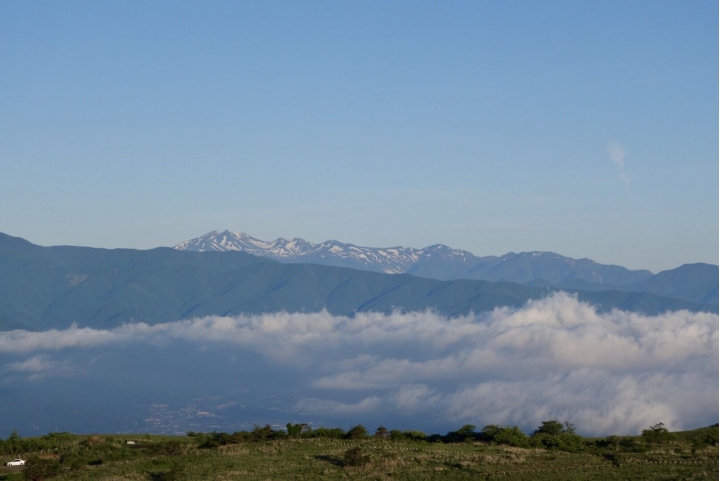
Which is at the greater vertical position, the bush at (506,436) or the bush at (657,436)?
the bush at (657,436)

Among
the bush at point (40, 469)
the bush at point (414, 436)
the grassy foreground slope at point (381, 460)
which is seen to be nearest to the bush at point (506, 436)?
the grassy foreground slope at point (381, 460)

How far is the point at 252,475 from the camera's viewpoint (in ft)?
187

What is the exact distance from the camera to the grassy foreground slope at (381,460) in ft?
178

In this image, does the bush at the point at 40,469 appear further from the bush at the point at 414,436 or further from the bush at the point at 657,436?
the bush at the point at 657,436

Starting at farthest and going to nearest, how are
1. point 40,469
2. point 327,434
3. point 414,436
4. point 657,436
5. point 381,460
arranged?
point 414,436
point 327,434
point 657,436
point 40,469
point 381,460

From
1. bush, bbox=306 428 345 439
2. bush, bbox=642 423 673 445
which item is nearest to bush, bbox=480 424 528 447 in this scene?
bush, bbox=642 423 673 445

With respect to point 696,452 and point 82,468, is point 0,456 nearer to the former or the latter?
point 82,468

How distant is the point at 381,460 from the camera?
195 ft

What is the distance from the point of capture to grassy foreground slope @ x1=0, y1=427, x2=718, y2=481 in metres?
54.4

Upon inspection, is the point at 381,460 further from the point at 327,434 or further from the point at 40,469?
the point at 40,469

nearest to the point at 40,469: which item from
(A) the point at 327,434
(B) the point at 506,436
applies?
(A) the point at 327,434

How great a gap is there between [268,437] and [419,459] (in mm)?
19303

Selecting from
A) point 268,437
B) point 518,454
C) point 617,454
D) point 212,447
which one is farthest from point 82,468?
point 617,454

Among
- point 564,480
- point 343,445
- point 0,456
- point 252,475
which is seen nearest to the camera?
point 564,480
